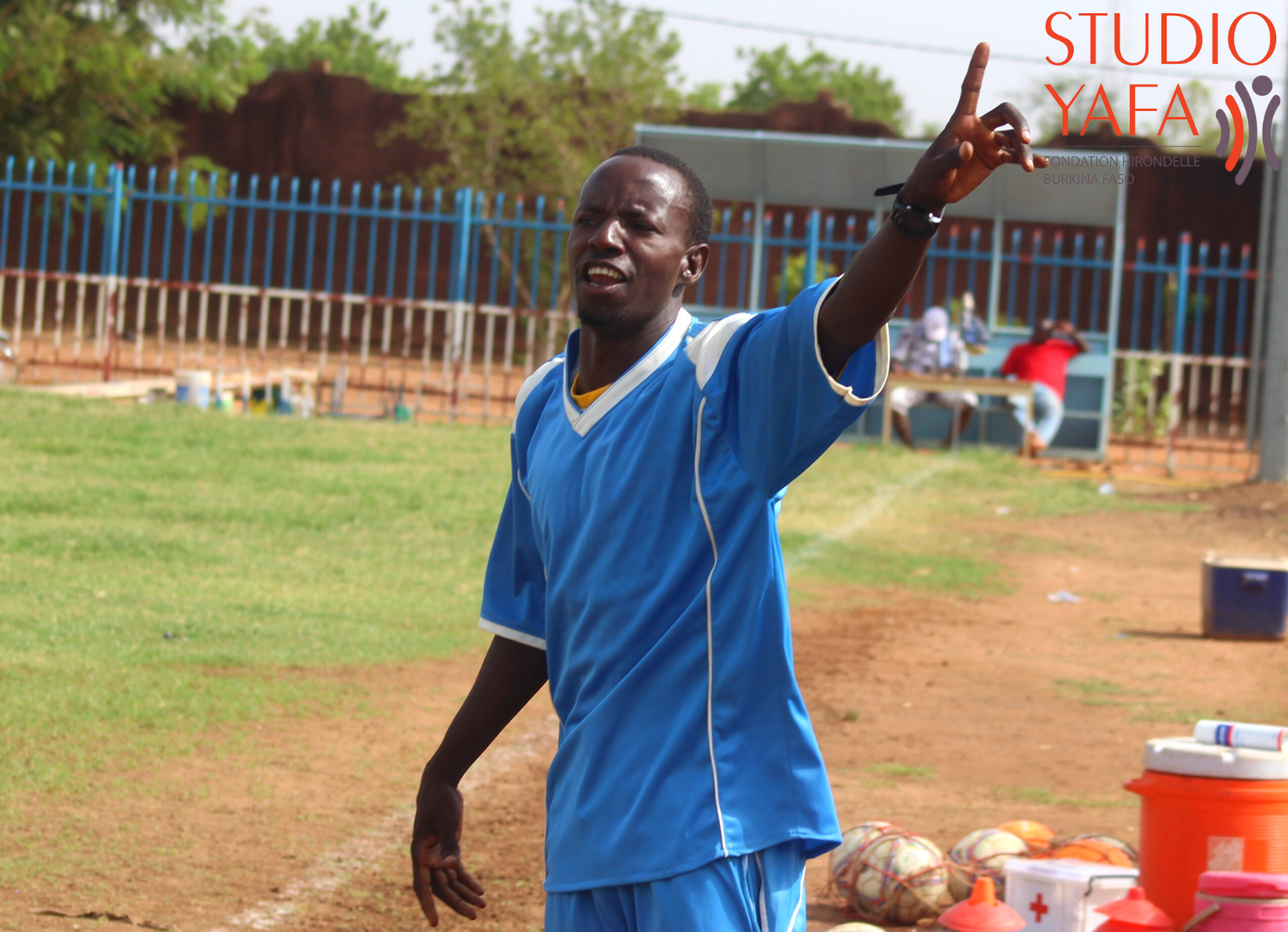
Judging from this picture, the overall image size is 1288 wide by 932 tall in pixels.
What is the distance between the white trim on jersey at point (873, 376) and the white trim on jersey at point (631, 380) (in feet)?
1.25

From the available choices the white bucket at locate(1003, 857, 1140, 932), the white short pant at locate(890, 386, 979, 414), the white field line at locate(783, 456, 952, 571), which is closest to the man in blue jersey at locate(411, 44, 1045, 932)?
the white bucket at locate(1003, 857, 1140, 932)

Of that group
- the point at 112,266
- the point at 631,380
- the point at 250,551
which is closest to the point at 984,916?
the point at 631,380

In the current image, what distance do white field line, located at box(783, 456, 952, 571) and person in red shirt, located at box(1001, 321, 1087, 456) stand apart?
1314 millimetres

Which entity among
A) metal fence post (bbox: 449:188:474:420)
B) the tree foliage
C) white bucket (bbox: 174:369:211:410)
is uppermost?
the tree foliage

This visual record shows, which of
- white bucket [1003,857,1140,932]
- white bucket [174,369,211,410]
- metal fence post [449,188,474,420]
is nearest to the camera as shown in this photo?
white bucket [1003,857,1140,932]

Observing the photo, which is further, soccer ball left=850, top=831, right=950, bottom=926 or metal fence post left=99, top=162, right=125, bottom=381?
metal fence post left=99, top=162, right=125, bottom=381

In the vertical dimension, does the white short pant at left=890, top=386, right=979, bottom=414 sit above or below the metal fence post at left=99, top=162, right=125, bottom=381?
below

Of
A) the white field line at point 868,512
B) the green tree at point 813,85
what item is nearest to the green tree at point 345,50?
the green tree at point 813,85

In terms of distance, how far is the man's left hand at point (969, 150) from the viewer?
184cm

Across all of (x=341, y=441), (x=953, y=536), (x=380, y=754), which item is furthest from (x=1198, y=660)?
(x=341, y=441)

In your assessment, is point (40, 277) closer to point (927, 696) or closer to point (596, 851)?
point (927, 696)

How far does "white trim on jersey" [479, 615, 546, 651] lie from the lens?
2574 millimetres

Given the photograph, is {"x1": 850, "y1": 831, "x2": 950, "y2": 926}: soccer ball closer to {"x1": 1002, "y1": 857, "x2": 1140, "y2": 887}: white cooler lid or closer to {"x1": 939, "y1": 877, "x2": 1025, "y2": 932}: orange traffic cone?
{"x1": 1002, "y1": 857, "x2": 1140, "y2": 887}: white cooler lid

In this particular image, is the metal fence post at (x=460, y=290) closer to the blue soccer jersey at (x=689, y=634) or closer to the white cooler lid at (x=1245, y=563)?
the white cooler lid at (x=1245, y=563)
